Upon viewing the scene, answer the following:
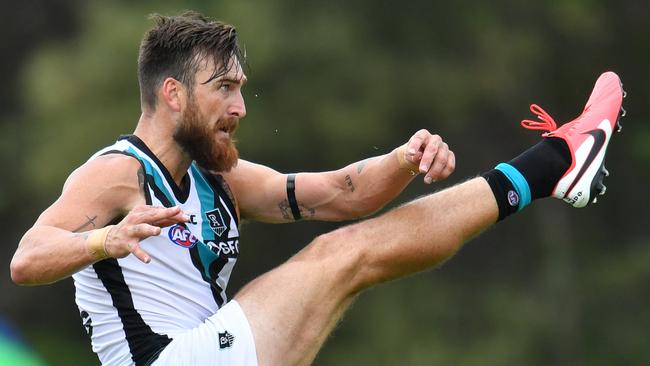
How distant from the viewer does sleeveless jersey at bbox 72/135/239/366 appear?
5.73 metres

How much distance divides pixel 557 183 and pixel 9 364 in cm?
956

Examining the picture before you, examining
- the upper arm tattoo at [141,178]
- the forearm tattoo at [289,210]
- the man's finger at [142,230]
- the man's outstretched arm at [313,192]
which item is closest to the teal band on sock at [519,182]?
the man's outstretched arm at [313,192]

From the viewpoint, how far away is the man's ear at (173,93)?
5.91 meters

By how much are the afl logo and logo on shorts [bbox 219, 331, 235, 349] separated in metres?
0.44

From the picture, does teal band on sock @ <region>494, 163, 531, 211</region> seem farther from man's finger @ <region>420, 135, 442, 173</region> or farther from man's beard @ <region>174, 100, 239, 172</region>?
man's beard @ <region>174, 100, 239, 172</region>

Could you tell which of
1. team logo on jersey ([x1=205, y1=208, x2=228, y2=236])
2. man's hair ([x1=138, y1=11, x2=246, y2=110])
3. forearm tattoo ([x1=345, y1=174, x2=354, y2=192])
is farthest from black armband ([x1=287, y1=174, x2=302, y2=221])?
man's hair ([x1=138, y1=11, x2=246, y2=110])

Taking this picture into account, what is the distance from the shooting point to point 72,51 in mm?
15688

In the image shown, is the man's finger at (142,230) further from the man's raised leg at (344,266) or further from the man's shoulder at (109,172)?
Result: the man's raised leg at (344,266)

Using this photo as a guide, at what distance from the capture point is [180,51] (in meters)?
5.93

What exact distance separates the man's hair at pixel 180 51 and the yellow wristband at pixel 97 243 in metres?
1.01

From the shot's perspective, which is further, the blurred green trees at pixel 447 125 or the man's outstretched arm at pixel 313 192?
the blurred green trees at pixel 447 125

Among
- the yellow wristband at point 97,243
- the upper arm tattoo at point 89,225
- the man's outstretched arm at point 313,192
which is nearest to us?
the yellow wristband at point 97,243

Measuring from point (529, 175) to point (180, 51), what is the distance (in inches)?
61.8

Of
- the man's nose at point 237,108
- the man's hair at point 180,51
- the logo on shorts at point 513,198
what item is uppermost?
the man's hair at point 180,51
